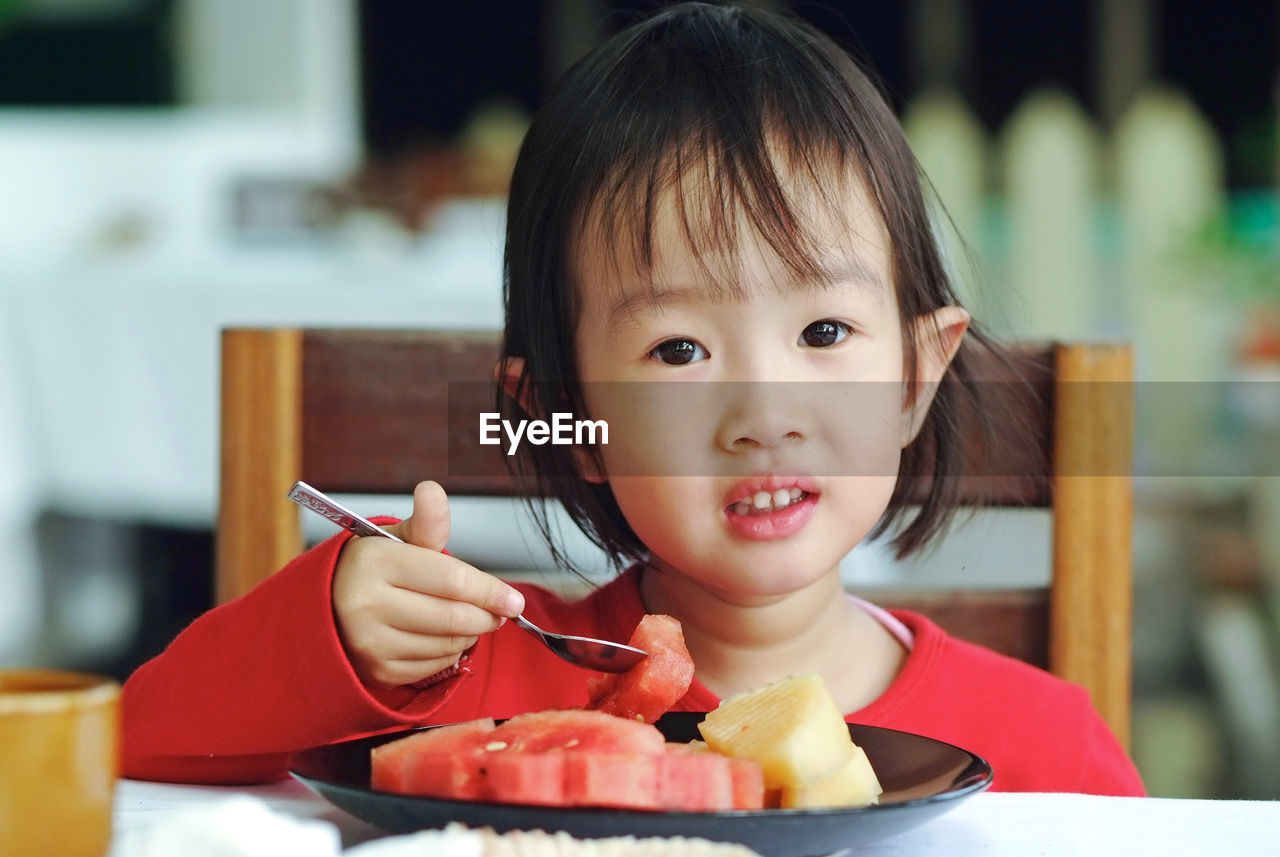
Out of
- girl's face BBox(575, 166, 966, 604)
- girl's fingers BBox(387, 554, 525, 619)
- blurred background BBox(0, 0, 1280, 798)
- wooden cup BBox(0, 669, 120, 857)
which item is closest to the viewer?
wooden cup BBox(0, 669, 120, 857)

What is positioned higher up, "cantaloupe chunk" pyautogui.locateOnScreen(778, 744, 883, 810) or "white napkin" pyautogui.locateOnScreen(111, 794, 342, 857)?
"white napkin" pyautogui.locateOnScreen(111, 794, 342, 857)

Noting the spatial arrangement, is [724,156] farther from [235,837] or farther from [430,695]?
[235,837]

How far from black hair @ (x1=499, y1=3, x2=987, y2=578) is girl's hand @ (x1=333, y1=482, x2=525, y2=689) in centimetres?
21

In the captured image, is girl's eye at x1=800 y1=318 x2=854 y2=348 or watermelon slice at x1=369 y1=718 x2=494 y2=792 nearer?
watermelon slice at x1=369 y1=718 x2=494 y2=792

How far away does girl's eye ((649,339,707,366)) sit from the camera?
76 centimetres

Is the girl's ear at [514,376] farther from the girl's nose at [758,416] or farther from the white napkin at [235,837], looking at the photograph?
the white napkin at [235,837]

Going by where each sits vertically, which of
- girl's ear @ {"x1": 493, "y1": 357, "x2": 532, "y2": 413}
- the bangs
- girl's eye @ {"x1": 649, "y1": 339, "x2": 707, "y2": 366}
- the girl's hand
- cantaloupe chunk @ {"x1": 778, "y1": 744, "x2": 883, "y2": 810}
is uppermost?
the bangs

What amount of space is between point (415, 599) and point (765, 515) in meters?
0.21

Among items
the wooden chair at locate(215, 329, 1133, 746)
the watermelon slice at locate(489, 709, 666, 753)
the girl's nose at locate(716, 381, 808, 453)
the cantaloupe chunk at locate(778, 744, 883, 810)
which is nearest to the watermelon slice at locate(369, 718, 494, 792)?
the watermelon slice at locate(489, 709, 666, 753)

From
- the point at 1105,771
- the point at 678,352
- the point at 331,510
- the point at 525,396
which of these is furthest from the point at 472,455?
the point at 1105,771

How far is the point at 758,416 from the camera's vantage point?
28.5 inches

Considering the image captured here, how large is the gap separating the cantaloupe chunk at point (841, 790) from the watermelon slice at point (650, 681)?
14 centimetres

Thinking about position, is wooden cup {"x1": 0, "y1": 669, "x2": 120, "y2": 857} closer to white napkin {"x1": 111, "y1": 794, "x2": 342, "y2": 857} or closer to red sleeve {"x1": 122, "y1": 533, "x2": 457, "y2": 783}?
white napkin {"x1": 111, "y1": 794, "x2": 342, "y2": 857}

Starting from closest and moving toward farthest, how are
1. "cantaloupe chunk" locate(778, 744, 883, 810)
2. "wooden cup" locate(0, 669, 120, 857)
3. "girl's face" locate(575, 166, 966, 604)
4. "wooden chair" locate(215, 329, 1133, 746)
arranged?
"wooden cup" locate(0, 669, 120, 857)
"cantaloupe chunk" locate(778, 744, 883, 810)
"girl's face" locate(575, 166, 966, 604)
"wooden chair" locate(215, 329, 1133, 746)
